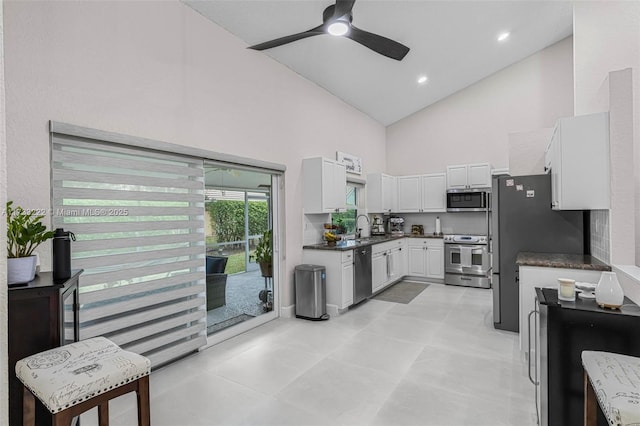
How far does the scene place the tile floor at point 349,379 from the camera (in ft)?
7.68

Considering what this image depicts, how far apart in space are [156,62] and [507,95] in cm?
625

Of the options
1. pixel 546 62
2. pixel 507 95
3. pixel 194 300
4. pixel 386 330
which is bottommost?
pixel 386 330

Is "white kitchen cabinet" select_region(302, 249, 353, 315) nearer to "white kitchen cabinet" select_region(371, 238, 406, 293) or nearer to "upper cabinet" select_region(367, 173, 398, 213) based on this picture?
"white kitchen cabinet" select_region(371, 238, 406, 293)

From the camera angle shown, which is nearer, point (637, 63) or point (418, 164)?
point (637, 63)

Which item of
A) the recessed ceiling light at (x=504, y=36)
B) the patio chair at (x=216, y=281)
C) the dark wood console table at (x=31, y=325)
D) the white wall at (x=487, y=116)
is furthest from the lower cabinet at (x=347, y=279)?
the recessed ceiling light at (x=504, y=36)

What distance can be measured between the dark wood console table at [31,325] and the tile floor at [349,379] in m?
0.95

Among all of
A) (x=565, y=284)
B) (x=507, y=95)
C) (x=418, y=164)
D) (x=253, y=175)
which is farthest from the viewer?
(x=418, y=164)

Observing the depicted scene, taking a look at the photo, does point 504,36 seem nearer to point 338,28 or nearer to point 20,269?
point 338,28

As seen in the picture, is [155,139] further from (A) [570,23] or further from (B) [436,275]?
(A) [570,23]

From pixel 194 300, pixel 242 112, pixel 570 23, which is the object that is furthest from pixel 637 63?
pixel 194 300

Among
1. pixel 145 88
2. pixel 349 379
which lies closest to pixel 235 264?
pixel 349 379

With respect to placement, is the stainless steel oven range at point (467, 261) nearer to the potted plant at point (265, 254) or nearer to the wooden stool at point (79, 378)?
the potted plant at point (265, 254)

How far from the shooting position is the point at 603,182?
2781 millimetres

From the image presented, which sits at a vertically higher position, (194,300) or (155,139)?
(155,139)
